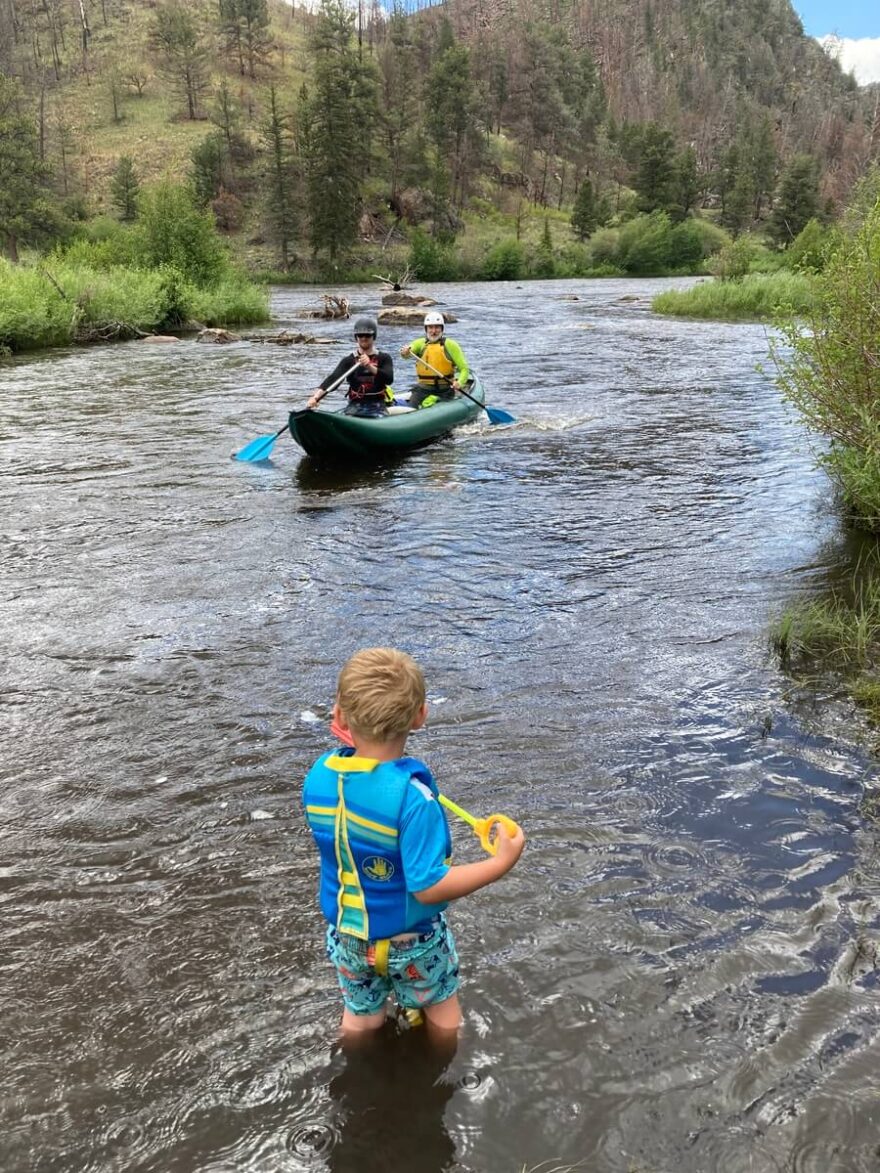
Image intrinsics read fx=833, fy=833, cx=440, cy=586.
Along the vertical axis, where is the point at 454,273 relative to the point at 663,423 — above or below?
above

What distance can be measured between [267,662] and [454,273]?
161 feet

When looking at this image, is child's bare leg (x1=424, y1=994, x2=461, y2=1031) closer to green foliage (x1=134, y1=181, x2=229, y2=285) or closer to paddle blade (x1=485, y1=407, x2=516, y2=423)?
paddle blade (x1=485, y1=407, x2=516, y2=423)

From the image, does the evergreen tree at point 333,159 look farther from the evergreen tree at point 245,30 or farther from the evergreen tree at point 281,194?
the evergreen tree at point 245,30

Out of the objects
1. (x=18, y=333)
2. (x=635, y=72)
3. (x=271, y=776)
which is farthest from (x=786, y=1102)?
(x=635, y=72)

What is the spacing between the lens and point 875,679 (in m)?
4.50

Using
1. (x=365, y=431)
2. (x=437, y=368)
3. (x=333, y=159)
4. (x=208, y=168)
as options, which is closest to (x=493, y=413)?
(x=437, y=368)

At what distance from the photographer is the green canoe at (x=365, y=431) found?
9102 millimetres

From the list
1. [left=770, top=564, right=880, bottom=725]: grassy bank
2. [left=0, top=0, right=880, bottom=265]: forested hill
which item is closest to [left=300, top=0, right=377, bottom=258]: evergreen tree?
[left=0, top=0, right=880, bottom=265]: forested hill

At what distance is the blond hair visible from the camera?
1951 mm

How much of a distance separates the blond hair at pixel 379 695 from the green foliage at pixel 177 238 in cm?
2415

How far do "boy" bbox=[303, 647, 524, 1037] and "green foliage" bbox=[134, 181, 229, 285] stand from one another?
79.3ft

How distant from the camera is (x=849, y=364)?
6258 millimetres

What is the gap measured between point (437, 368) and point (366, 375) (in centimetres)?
161

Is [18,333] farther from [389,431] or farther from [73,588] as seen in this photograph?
[73,588]
